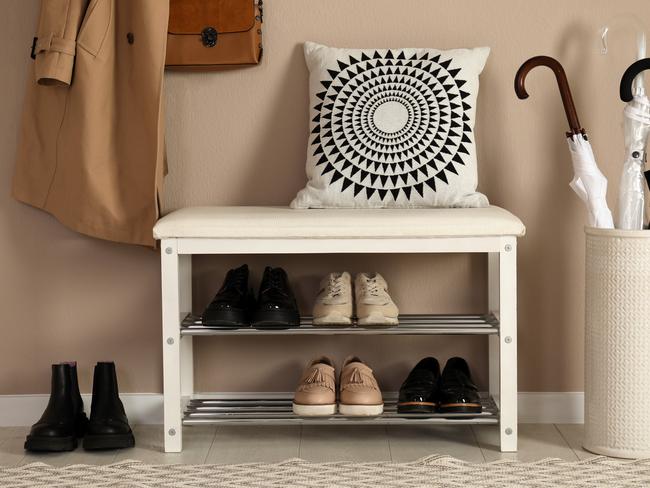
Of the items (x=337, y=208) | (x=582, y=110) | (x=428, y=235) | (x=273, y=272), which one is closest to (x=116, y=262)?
(x=273, y=272)

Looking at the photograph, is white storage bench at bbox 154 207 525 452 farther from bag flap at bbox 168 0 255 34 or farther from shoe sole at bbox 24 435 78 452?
bag flap at bbox 168 0 255 34

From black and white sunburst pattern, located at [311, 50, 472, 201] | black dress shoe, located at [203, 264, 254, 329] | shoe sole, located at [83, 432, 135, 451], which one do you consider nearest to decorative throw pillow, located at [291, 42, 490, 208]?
black and white sunburst pattern, located at [311, 50, 472, 201]

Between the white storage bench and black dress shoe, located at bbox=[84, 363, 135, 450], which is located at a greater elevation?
the white storage bench

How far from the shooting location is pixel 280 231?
7.65 feet

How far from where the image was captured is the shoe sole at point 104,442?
96.3 inches

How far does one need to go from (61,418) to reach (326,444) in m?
0.68

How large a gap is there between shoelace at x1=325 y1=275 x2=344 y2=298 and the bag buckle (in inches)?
27.1

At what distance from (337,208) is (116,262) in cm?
66

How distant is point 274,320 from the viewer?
7.79 ft

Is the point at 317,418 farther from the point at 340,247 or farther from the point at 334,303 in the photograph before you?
the point at 340,247

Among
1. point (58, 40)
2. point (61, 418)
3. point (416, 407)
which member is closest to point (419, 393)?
point (416, 407)

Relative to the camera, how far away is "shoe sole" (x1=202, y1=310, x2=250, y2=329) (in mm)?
2379

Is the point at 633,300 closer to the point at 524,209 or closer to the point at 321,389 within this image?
the point at 524,209

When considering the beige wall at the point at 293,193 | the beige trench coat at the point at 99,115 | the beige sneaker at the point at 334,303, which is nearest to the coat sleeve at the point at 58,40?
the beige trench coat at the point at 99,115
